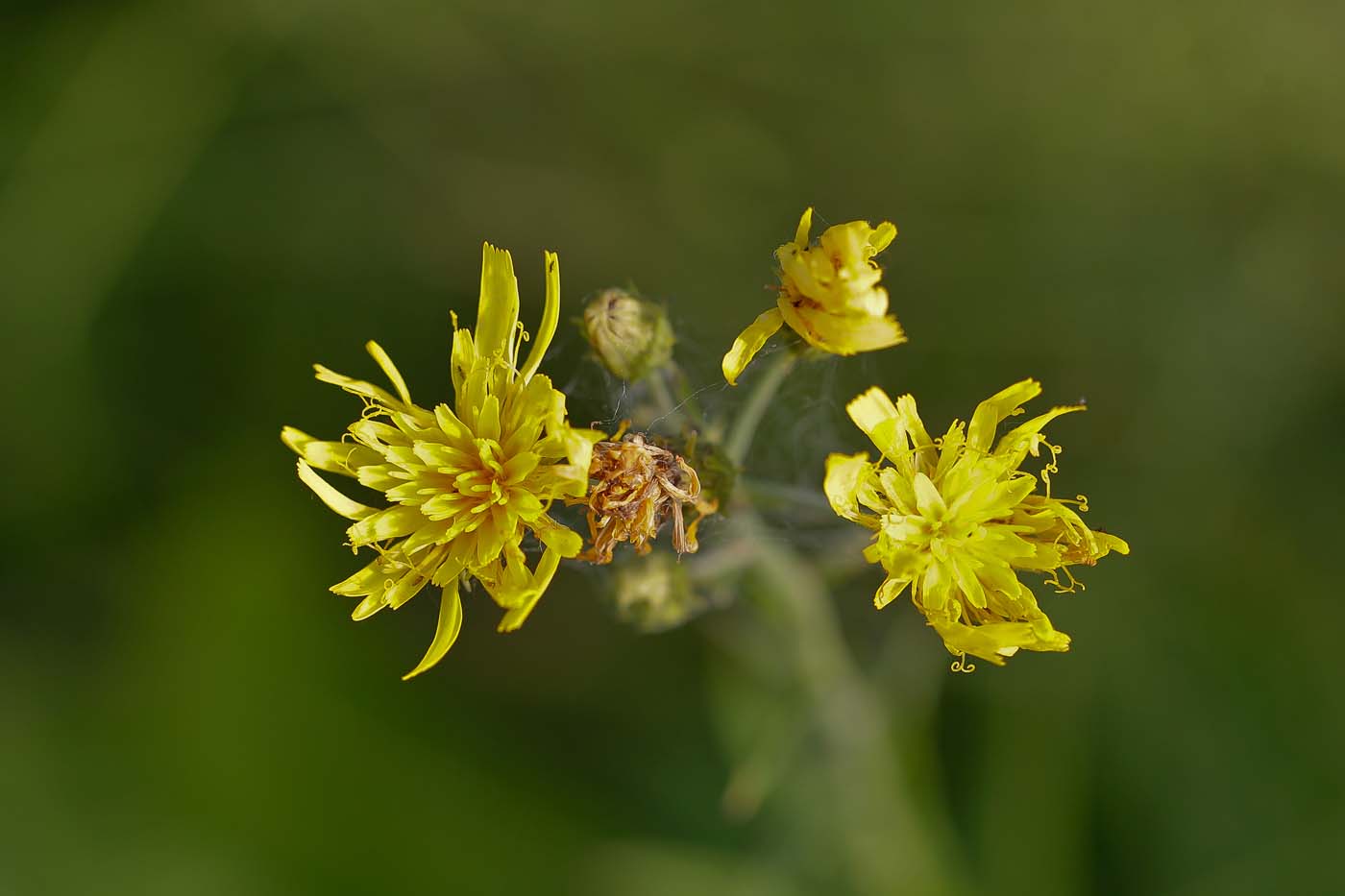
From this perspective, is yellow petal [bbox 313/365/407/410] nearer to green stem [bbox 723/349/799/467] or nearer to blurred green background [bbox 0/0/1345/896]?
green stem [bbox 723/349/799/467]

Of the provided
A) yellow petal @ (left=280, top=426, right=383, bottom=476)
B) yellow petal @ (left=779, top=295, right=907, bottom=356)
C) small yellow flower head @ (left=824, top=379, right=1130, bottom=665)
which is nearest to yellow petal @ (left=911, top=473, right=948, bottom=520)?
small yellow flower head @ (left=824, top=379, right=1130, bottom=665)

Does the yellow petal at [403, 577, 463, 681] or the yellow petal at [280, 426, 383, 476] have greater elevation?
the yellow petal at [280, 426, 383, 476]

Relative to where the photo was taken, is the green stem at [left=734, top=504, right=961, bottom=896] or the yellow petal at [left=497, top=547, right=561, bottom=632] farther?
the green stem at [left=734, top=504, right=961, bottom=896]

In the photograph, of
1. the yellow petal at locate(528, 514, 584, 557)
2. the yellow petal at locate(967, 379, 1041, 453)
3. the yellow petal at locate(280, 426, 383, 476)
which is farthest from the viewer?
the yellow petal at locate(280, 426, 383, 476)

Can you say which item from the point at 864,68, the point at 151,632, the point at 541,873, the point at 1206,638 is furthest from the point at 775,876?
A: the point at 864,68

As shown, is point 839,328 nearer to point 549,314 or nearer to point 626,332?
point 626,332

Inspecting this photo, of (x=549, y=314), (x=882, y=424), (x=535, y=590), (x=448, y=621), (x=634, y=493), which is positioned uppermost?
(x=882, y=424)

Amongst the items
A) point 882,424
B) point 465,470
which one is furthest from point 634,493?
point 882,424
